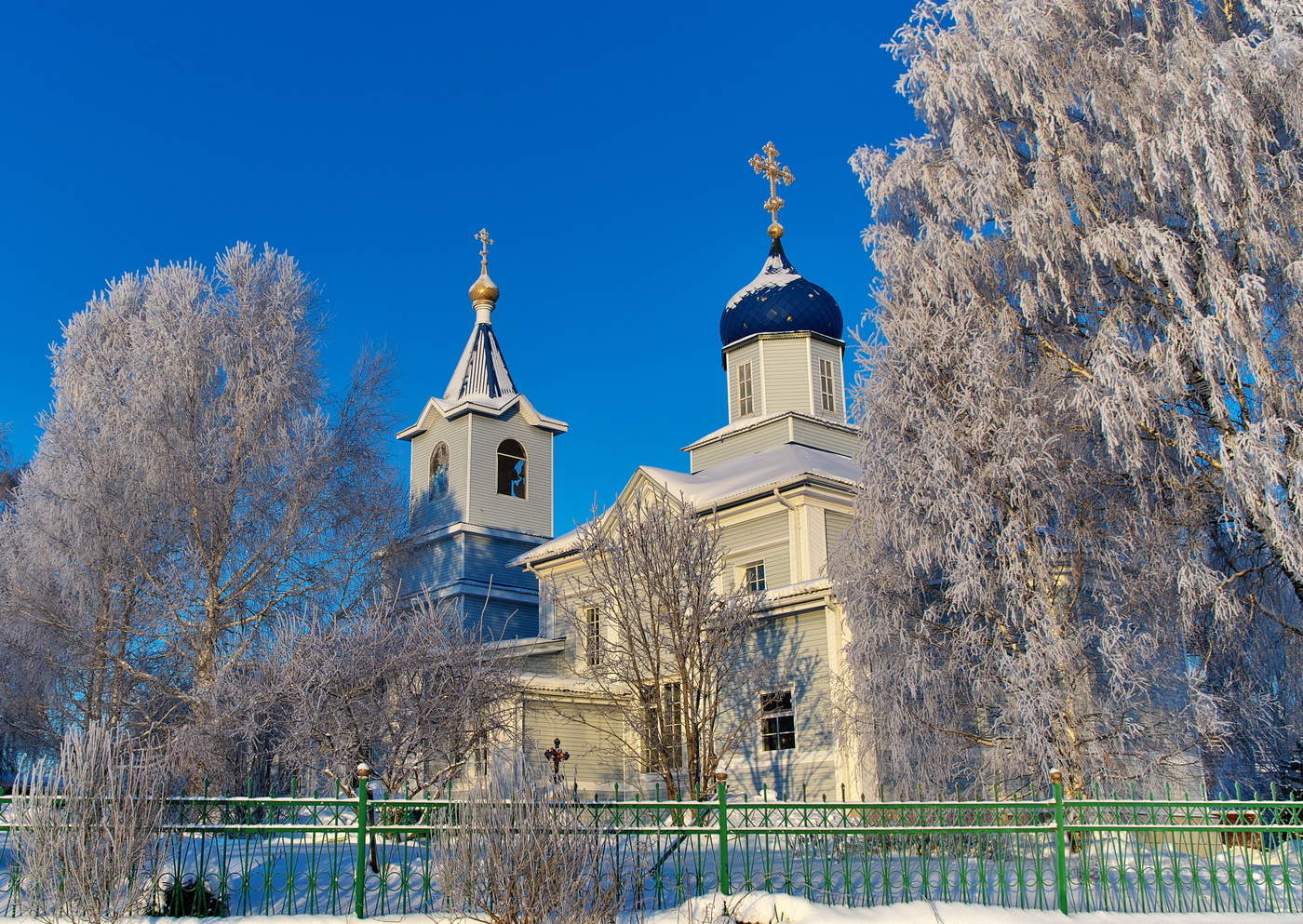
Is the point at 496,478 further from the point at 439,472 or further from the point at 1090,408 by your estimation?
the point at 1090,408

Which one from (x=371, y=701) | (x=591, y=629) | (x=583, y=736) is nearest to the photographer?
(x=371, y=701)

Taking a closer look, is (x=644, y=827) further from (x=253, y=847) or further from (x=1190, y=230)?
(x=1190, y=230)

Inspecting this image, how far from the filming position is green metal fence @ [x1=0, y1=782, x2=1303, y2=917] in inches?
316

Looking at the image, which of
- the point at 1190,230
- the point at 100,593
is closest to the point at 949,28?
the point at 1190,230

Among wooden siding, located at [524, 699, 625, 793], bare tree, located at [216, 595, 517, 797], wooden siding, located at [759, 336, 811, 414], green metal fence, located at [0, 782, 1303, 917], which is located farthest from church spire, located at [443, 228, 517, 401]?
green metal fence, located at [0, 782, 1303, 917]

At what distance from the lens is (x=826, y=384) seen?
2641 centimetres

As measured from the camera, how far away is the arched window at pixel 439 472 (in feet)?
103

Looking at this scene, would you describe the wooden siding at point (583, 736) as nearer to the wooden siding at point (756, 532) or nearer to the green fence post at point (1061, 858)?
the wooden siding at point (756, 532)

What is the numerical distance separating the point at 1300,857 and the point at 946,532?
544 centimetres

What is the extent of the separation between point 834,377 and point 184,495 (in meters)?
14.7

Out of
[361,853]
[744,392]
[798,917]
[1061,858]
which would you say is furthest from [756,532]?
[361,853]

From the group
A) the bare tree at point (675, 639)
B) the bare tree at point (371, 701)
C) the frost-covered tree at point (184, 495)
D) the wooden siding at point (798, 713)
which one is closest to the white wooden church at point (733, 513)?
the wooden siding at point (798, 713)

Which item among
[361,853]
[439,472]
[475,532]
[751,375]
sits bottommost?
[361,853]

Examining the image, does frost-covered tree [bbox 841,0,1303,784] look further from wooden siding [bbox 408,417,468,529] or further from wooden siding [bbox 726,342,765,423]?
wooden siding [bbox 408,417,468,529]
